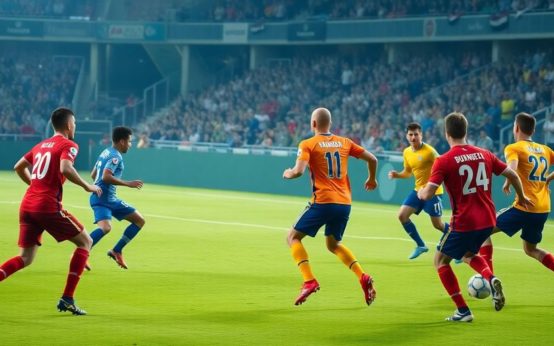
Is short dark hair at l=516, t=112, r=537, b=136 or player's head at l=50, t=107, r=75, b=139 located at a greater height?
player's head at l=50, t=107, r=75, b=139

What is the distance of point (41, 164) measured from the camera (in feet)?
36.8

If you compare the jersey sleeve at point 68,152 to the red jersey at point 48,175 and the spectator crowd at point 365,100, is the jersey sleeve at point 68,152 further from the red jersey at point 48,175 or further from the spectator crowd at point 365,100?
the spectator crowd at point 365,100

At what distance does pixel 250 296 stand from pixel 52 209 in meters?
2.82

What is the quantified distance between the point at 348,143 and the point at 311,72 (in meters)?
32.8

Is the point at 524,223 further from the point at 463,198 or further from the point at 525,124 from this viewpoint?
the point at 463,198

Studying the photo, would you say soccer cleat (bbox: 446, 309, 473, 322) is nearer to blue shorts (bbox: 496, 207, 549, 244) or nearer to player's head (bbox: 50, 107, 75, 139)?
blue shorts (bbox: 496, 207, 549, 244)

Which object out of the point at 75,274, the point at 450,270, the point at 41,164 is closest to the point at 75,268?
the point at 75,274

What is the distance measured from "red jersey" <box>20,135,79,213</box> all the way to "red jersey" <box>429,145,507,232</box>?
3.68 meters

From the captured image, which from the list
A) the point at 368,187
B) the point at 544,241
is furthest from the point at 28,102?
the point at 368,187

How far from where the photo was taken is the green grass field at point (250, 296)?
1036cm

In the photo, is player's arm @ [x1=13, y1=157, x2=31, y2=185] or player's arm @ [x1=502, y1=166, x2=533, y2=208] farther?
player's arm @ [x1=13, y1=157, x2=31, y2=185]

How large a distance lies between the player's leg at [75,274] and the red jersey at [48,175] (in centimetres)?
43

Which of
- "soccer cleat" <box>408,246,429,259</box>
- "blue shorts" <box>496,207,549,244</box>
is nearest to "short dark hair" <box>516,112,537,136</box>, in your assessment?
"blue shorts" <box>496,207,549,244</box>

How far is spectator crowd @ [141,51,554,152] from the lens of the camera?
113 feet
